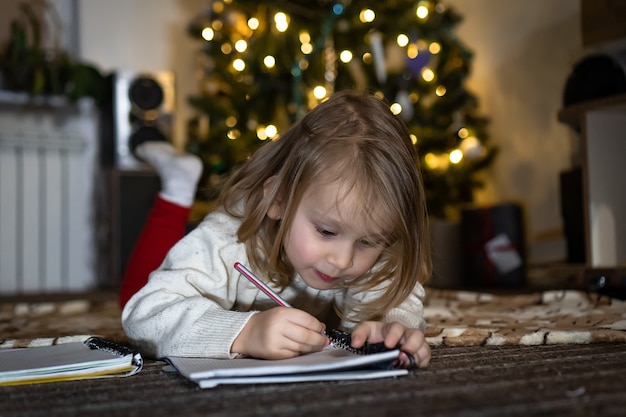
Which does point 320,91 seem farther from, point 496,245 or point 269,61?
point 496,245

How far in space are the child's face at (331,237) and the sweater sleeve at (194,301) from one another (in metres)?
0.10

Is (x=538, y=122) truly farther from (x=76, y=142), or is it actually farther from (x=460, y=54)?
(x=76, y=142)

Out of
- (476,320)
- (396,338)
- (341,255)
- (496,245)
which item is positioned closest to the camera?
(396,338)

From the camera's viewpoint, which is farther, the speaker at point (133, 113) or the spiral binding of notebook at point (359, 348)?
the speaker at point (133, 113)

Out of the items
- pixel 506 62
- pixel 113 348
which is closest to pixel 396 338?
pixel 113 348

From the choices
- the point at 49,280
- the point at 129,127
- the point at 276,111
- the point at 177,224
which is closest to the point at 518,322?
the point at 177,224

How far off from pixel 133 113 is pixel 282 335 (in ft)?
6.94

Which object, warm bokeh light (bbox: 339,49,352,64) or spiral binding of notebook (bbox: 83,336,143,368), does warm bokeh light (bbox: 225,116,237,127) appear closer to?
warm bokeh light (bbox: 339,49,352,64)

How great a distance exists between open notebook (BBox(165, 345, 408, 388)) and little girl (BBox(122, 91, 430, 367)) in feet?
0.12

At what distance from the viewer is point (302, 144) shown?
93 cm

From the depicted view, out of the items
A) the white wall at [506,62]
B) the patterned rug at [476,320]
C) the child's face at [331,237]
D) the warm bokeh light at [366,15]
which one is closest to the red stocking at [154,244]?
the patterned rug at [476,320]

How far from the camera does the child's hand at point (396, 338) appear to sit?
75 cm

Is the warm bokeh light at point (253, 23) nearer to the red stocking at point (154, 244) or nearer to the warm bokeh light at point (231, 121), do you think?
the warm bokeh light at point (231, 121)

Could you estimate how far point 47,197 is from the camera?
111 inches
